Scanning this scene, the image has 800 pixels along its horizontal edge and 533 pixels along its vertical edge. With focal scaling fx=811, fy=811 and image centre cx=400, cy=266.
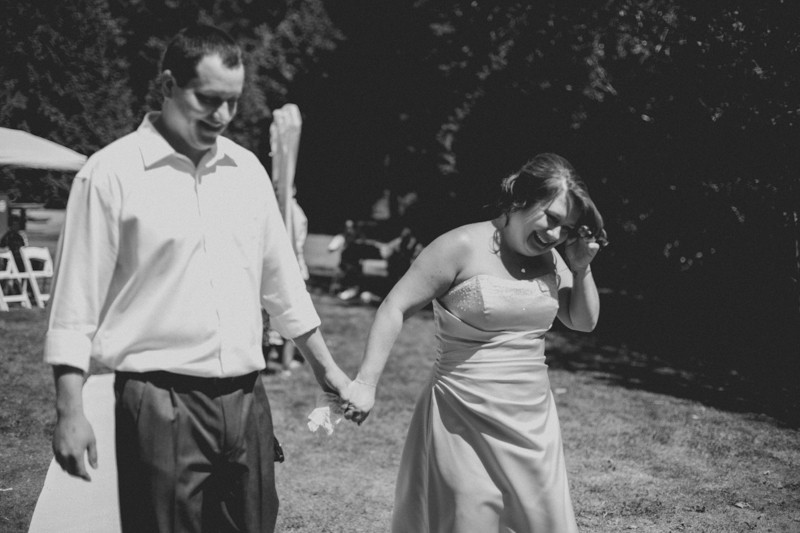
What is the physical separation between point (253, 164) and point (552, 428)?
1.75 m

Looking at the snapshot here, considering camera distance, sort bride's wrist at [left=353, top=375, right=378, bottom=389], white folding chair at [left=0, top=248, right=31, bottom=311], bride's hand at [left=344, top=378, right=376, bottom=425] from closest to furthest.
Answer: bride's hand at [left=344, top=378, right=376, bottom=425] < bride's wrist at [left=353, top=375, right=378, bottom=389] < white folding chair at [left=0, top=248, right=31, bottom=311]

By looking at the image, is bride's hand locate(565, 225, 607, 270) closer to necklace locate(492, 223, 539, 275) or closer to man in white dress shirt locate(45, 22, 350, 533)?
necklace locate(492, 223, 539, 275)

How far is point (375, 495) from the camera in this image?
548 cm

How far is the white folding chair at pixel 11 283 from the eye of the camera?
39.3 feet

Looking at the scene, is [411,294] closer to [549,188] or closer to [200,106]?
[549,188]

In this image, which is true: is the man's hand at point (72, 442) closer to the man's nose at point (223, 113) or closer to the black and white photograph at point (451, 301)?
the black and white photograph at point (451, 301)

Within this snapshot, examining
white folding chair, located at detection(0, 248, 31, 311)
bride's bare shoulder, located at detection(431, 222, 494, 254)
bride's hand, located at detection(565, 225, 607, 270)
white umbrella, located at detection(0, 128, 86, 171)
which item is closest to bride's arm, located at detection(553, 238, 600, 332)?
bride's hand, located at detection(565, 225, 607, 270)

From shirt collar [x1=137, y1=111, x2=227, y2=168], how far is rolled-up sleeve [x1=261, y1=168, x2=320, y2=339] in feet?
0.79

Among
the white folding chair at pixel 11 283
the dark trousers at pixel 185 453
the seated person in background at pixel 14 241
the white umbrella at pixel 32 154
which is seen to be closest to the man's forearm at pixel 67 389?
the dark trousers at pixel 185 453

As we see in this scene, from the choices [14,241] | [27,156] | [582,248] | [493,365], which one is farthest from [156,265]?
[27,156]

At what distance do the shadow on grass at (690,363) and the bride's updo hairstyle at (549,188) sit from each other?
212 inches

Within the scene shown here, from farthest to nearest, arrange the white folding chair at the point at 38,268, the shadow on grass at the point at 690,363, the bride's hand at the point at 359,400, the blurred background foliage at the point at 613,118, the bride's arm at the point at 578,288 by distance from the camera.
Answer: the white folding chair at the point at 38,268, the blurred background foliage at the point at 613,118, the shadow on grass at the point at 690,363, the bride's arm at the point at 578,288, the bride's hand at the point at 359,400

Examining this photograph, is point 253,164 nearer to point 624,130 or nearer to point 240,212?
point 240,212

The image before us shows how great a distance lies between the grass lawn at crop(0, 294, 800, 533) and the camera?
5.14 metres
